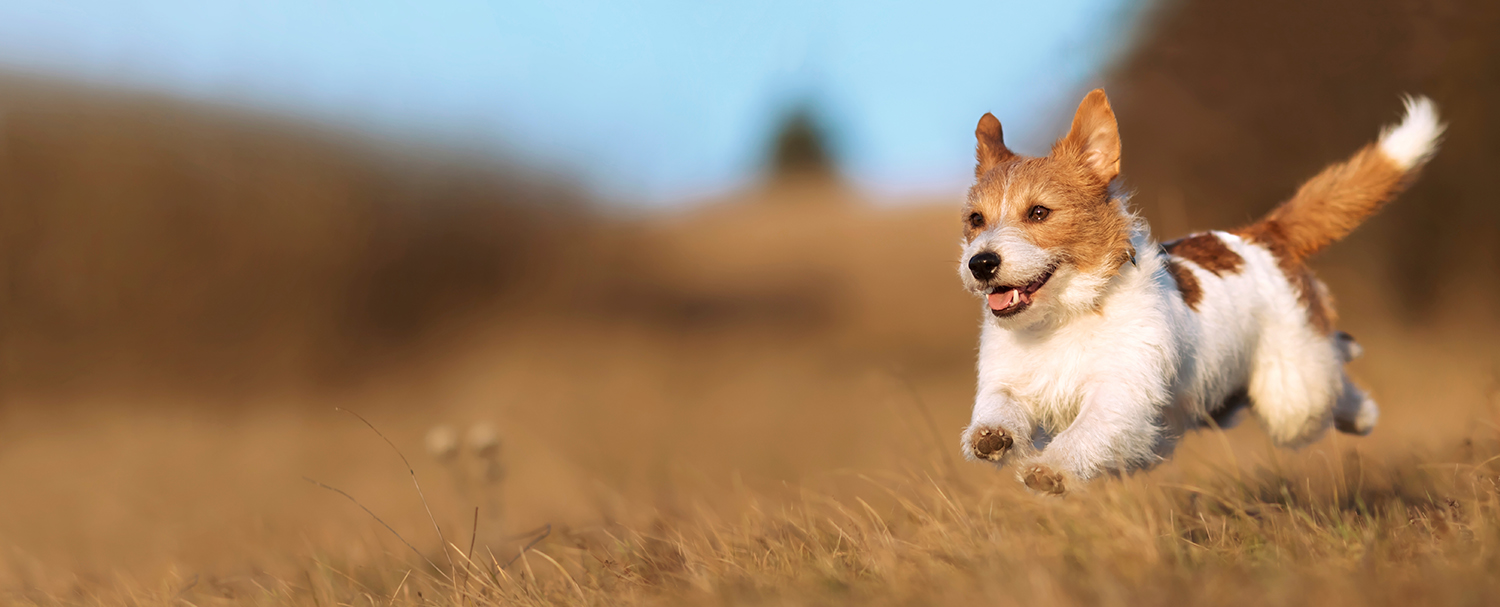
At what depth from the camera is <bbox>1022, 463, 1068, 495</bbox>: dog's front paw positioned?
2.26 metres

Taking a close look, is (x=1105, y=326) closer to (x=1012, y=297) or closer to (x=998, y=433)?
(x=1012, y=297)

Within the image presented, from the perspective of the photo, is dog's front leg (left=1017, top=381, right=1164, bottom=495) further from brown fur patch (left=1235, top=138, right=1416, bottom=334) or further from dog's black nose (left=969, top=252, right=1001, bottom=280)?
brown fur patch (left=1235, top=138, right=1416, bottom=334)

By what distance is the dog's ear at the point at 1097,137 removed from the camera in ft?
9.18

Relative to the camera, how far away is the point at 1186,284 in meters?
3.01

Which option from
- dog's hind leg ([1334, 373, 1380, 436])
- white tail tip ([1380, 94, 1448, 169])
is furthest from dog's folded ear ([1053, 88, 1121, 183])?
white tail tip ([1380, 94, 1448, 169])

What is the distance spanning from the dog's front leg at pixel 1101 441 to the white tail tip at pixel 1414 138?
215cm

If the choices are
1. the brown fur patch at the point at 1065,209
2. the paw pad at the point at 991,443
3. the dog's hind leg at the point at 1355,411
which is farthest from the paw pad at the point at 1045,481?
the dog's hind leg at the point at 1355,411

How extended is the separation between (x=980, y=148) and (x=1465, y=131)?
11023 millimetres

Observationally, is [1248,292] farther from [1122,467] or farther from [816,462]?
[816,462]

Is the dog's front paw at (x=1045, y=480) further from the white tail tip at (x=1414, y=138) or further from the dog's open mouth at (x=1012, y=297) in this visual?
the white tail tip at (x=1414, y=138)

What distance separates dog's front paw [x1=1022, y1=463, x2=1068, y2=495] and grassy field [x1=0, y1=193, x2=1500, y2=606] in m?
0.06

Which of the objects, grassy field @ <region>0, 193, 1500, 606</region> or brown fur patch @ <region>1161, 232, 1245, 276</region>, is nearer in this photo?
grassy field @ <region>0, 193, 1500, 606</region>

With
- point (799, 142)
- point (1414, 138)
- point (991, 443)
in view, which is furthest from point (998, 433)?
point (799, 142)

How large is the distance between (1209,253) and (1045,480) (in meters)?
1.58
